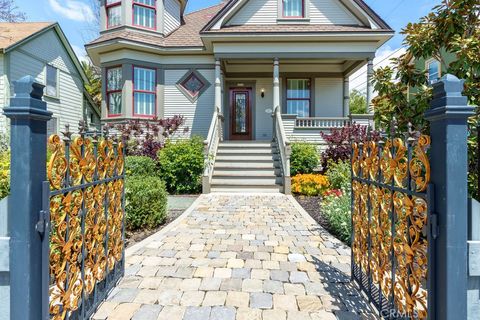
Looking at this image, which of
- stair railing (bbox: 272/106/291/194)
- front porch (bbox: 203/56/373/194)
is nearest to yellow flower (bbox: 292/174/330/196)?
stair railing (bbox: 272/106/291/194)

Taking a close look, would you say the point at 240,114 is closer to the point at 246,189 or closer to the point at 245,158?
the point at 245,158

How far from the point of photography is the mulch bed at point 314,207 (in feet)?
18.3

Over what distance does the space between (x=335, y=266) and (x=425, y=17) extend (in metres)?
3.18

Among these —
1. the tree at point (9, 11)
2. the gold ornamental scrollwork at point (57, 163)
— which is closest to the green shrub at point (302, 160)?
the gold ornamental scrollwork at point (57, 163)

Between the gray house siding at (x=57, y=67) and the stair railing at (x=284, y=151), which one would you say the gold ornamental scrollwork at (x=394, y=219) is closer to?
the stair railing at (x=284, y=151)

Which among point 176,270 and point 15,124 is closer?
point 15,124

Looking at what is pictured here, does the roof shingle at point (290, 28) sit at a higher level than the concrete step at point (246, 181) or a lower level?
higher

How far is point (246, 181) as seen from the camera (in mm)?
8992

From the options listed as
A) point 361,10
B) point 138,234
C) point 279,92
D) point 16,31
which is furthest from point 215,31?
point 16,31

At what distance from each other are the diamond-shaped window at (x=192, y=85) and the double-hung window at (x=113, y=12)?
3524 millimetres

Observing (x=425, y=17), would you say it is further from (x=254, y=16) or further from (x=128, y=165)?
(x=254, y=16)

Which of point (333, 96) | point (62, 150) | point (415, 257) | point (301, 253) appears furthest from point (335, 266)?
point (333, 96)

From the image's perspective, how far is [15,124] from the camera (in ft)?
5.08

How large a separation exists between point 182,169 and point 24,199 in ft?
24.4
